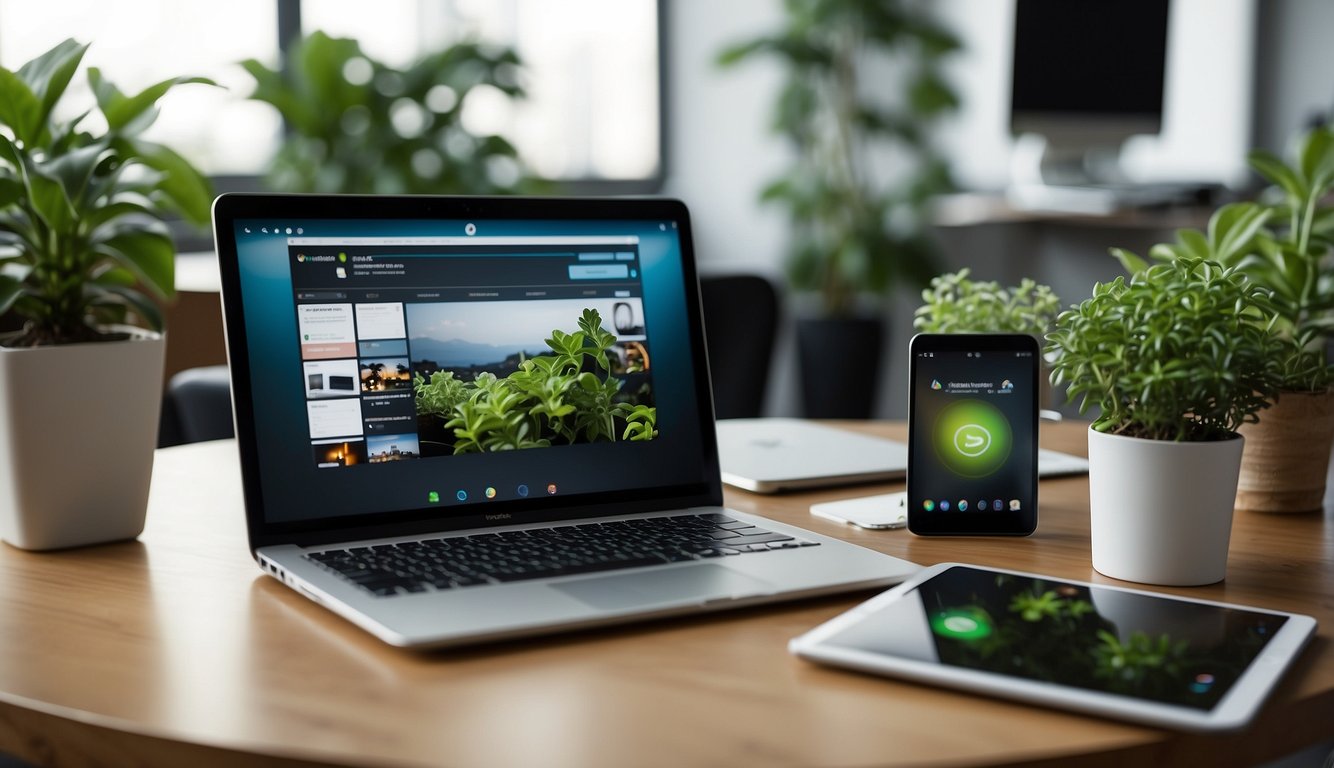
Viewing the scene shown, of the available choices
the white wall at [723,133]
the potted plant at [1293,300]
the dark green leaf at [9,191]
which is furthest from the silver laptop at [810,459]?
the white wall at [723,133]

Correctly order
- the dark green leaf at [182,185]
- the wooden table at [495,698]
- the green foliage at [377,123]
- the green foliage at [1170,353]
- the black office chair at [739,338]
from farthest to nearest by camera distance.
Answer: the green foliage at [377,123]
the black office chair at [739,338]
the dark green leaf at [182,185]
the green foliage at [1170,353]
the wooden table at [495,698]

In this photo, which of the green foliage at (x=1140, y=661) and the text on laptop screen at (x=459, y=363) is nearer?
the green foliage at (x=1140, y=661)

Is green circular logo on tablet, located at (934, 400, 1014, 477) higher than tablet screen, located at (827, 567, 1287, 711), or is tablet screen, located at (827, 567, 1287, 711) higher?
green circular logo on tablet, located at (934, 400, 1014, 477)

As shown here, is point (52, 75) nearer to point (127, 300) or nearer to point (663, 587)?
point (127, 300)

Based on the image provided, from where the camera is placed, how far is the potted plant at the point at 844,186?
161 inches

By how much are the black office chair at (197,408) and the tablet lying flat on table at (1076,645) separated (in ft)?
4.92

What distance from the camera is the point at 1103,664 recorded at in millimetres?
656

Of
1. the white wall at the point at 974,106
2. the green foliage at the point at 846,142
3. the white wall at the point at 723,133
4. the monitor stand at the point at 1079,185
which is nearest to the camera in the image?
the monitor stand at the point at 1079,185

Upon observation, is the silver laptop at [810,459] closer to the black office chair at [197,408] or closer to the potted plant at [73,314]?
the potted plant at [73,314]

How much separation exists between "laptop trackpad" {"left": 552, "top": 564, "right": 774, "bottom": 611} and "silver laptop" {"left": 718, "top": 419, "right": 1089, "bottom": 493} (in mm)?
327

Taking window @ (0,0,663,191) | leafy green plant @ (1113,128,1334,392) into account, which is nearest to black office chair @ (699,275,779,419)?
leafy green plant @ (1113,128,1334,392)

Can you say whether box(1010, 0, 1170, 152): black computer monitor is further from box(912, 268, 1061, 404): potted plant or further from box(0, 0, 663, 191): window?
box(912, 268, 1061, 404): potted plant

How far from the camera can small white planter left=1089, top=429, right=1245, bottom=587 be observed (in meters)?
0.83

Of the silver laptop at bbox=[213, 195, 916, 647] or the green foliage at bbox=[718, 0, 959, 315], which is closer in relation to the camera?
the silver laptop at bbox=[213, 195, 916, 647]
